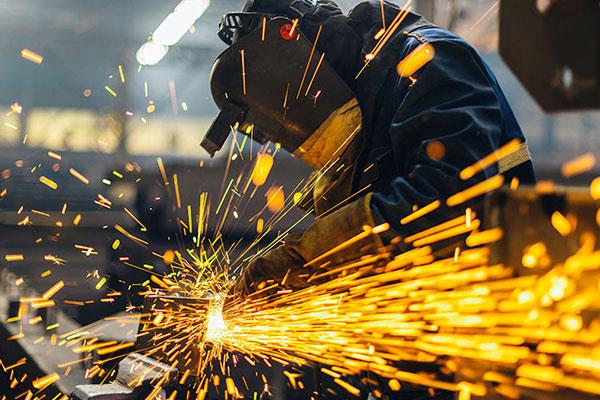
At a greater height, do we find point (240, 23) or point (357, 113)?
point (240, 23)

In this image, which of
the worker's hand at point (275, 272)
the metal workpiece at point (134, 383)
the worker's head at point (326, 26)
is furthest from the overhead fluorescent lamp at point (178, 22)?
the metal workpiece at point (134, 383)

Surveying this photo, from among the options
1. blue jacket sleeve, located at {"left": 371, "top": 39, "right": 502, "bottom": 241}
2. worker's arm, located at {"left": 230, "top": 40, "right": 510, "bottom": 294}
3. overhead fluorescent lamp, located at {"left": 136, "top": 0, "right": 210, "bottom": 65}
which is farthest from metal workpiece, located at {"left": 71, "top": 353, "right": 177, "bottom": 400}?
overhead fluorescent lamp, located at {"left": 136, "top": 0, "right": 210, "bottom": 65}

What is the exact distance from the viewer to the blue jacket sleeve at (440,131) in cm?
191

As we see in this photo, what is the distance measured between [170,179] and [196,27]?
2.17m

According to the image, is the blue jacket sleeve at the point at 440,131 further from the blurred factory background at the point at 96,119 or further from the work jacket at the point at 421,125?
the blurred factory background at the point at 96,119

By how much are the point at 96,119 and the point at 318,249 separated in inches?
342

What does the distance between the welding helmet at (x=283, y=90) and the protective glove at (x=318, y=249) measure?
0.33 meters

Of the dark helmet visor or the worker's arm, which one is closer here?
the worker's arm

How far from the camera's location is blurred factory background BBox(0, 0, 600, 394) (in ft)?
28.7

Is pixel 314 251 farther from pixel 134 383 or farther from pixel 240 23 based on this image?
pixel 240 23

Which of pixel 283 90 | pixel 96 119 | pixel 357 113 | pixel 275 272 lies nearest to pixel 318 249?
pixel 275 272

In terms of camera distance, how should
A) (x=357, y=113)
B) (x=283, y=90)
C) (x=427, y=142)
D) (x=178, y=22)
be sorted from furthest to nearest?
(x=178, y=22) → (x=283, y=90) → (x=357, y=113) → (x=427, y=142)

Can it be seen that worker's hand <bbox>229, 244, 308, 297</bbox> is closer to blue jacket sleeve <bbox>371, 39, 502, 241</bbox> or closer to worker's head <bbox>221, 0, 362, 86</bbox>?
blue jacket sleeve <bbox>371, 39, 502, 241</bbox>

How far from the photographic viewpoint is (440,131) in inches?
76.5
